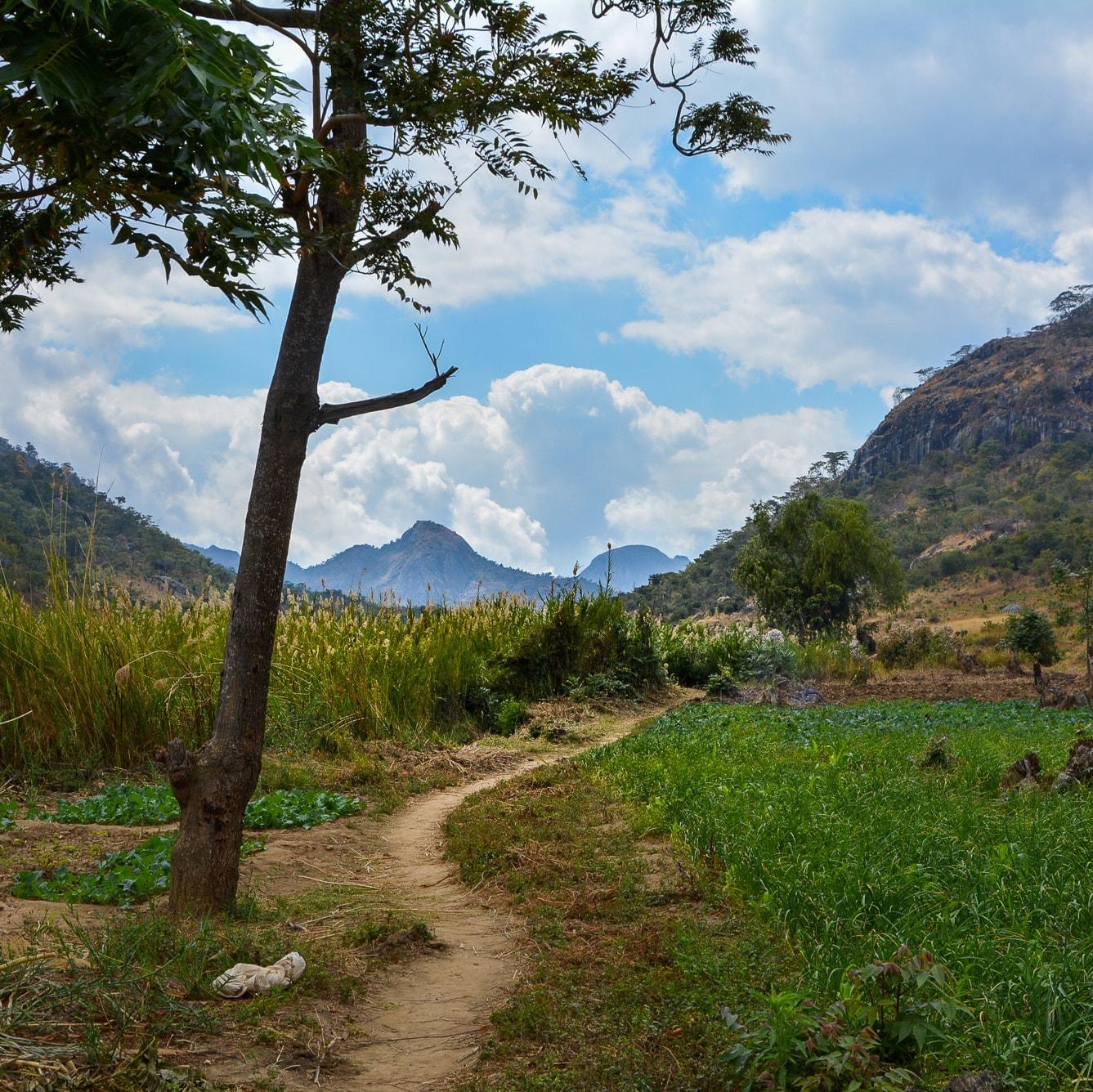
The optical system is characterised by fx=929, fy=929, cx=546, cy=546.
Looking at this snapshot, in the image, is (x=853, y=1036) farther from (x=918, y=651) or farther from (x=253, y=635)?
(x=918, y=651)

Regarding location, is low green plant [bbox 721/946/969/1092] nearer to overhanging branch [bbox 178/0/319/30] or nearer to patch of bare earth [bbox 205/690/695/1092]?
patch of bare earth [bbox 205/690/695/1092]

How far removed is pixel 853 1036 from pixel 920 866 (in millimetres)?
1616

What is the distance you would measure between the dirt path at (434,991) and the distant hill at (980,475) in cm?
3698

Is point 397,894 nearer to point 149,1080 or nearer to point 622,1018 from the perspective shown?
point 622,1018

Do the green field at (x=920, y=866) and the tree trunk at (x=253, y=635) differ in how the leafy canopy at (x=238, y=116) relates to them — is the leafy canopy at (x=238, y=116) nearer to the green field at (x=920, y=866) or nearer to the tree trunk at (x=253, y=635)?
Answer: the tree trunk at (x=253, y=635)

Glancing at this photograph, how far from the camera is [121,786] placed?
Answer: 291 inches

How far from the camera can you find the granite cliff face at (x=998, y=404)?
83438 mm

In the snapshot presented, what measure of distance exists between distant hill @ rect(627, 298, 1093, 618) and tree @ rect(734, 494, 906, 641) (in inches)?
423

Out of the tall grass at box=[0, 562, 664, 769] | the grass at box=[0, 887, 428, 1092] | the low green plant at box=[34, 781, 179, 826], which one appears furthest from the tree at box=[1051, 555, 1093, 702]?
Result: the grass at box=[0, 887, 428, 1092]

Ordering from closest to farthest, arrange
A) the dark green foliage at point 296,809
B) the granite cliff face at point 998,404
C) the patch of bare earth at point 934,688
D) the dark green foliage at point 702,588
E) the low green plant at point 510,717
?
the dark green foliage at point 296,809 → the low green plant at point 510,717 → the patch of bare earth at point 934,688 → the dark green foliage at point 702,588 → the granite cliff face at point 998,404

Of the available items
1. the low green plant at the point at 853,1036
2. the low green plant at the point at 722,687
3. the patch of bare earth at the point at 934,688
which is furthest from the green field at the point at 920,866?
the low green plant at the point at 722,687

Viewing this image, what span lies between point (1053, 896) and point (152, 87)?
170 inches

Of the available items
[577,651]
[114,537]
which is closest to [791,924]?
[577,651]

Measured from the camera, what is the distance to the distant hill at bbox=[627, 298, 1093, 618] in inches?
2149
